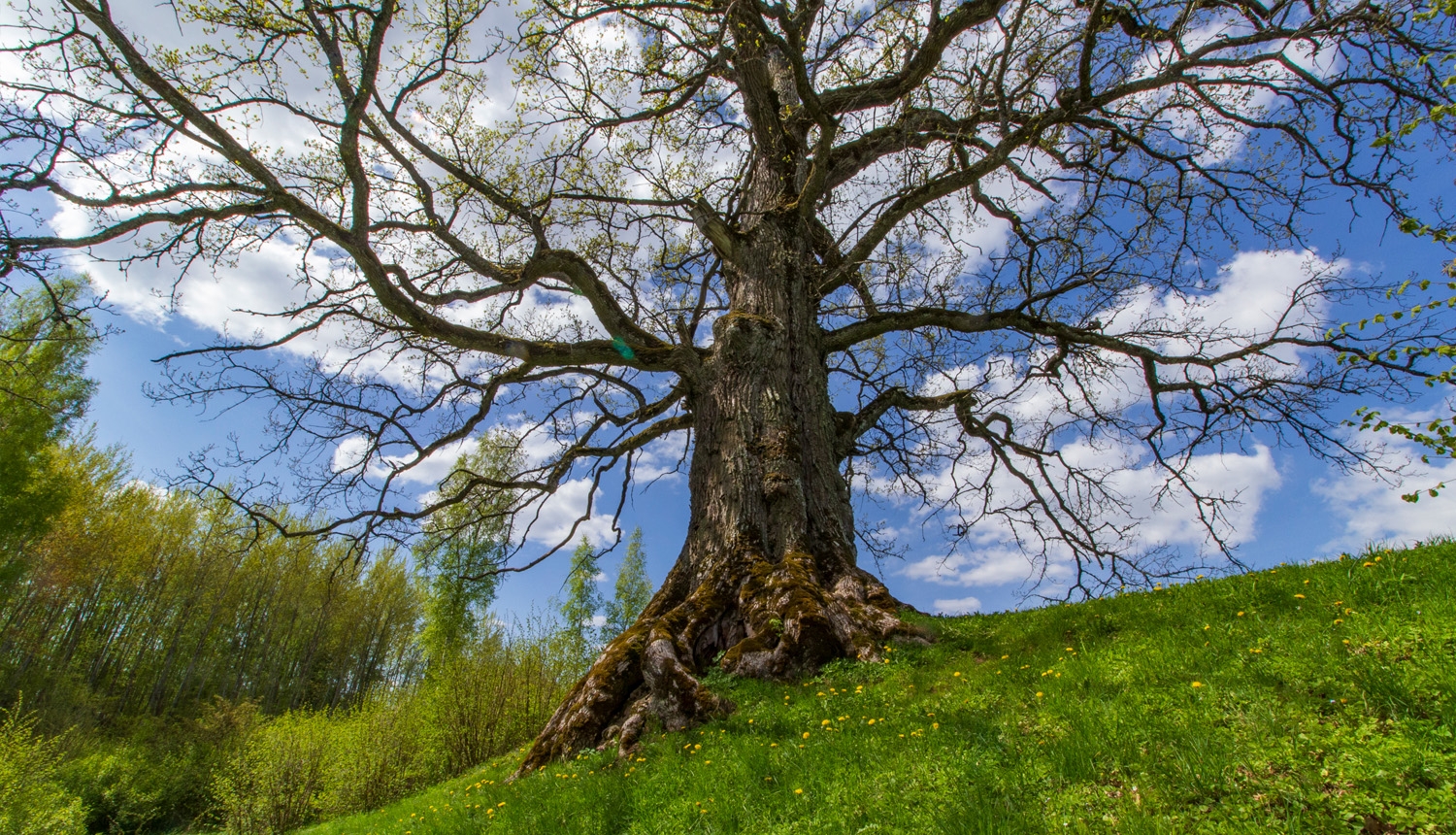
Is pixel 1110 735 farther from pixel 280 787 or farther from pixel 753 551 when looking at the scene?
pixel 280 787

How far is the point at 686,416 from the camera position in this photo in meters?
9.17

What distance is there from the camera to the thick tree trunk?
5.07 metres

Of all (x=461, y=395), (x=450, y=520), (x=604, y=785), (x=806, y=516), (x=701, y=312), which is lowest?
→ (x=604, y=785)

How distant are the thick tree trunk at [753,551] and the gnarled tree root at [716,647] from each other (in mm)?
12

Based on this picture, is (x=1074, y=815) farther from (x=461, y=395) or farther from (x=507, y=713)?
(x=507, y=713)

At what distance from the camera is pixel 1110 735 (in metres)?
2.72

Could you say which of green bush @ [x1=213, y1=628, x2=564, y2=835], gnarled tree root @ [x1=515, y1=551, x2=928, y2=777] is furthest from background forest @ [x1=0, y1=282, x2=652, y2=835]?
gnarled tree root @ [x1=515, y1=551, x2=928, y2=777]

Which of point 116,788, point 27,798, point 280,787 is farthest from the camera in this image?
point 116,788

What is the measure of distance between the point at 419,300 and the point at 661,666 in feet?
15.9

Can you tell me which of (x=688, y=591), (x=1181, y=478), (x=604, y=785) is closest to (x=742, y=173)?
(x=688, y=591)

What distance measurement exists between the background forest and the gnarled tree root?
3.11 meters

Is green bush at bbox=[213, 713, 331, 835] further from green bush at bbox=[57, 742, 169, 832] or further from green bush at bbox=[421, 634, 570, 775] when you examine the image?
green bush at bbox=[57, 742, 169, 832]

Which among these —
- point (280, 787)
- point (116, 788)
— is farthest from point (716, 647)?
point (116, 788)

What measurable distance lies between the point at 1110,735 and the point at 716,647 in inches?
144
